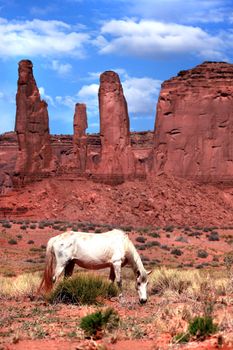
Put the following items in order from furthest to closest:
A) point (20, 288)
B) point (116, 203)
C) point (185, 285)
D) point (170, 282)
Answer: point (116, 203), point (170, 282), point (185, 285), point (20, 288)

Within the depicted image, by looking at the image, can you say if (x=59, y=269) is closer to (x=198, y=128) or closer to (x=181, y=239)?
(x=181, y=239)

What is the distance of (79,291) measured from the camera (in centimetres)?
1275

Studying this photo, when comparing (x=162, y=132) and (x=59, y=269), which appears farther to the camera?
(x=162, y=132)

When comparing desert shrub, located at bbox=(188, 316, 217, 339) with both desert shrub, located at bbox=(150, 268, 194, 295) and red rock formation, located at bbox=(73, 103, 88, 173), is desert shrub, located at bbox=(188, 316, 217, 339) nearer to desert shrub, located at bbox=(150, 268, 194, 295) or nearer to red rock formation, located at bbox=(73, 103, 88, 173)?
desert shrub, located at bbox=(150, 268, 194, 295)

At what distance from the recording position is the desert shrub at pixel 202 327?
8852 millimetres

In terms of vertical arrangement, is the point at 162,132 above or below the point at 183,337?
above

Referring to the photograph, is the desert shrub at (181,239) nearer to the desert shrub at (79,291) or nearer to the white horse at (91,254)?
the white horse at (91,254)

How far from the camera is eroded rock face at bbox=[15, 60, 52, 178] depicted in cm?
6319

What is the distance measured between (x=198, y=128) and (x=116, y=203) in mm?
17032

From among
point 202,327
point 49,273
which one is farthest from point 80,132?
point 202,327

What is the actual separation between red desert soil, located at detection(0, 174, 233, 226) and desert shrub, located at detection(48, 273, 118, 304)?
42.4 meters

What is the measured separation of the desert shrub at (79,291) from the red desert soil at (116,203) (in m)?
42.4

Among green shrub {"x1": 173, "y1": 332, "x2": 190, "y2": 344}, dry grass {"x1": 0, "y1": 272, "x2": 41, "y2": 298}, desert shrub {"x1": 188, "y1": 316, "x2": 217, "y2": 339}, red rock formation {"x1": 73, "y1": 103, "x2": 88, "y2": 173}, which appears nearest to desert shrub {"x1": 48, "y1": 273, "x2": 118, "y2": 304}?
dry grass {"x1": 0, "y1": 272, "x2": 41, "y2": 298}

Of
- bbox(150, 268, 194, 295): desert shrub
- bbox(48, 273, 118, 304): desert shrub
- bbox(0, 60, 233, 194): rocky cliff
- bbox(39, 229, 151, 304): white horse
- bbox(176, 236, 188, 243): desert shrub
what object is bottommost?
bbox(176, 236, 188, 243): desert shrub
